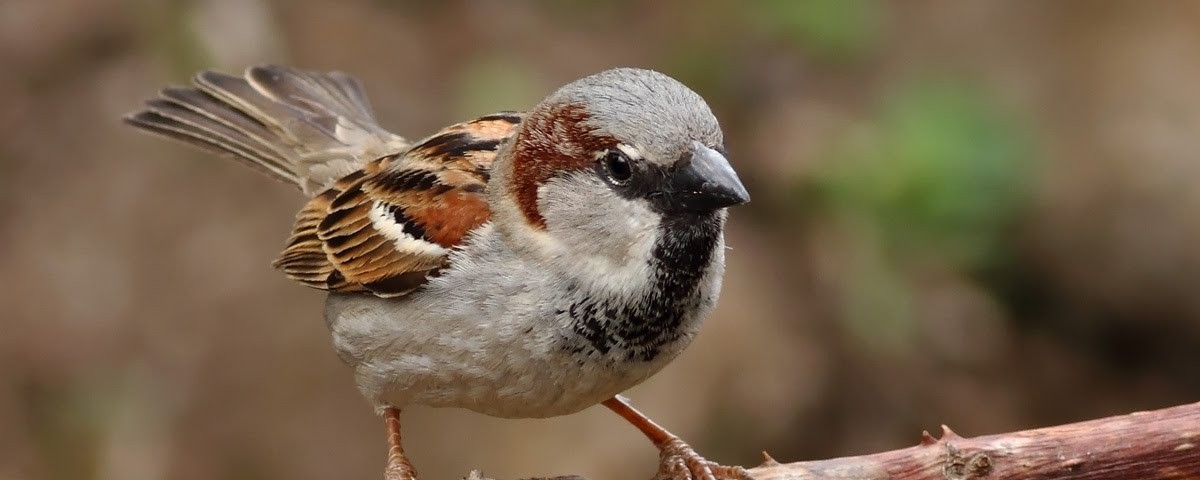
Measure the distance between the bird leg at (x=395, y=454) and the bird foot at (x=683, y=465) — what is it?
54 centimetres

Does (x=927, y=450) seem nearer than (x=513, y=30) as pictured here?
Yes

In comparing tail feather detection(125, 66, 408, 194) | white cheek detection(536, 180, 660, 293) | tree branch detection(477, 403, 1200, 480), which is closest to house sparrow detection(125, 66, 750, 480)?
white cheek detection(536, 180, 660, 293)

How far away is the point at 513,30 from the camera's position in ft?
18.0

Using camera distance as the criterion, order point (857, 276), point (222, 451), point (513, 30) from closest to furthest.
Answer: point (222, 451)
point (857, 276)
point (513, 30)

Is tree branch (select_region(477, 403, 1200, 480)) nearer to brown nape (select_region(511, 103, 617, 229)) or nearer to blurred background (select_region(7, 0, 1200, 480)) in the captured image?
brown nape (select_region(511, 103, 617, 229))

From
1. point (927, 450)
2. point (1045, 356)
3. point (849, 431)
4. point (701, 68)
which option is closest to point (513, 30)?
point (701, 68)

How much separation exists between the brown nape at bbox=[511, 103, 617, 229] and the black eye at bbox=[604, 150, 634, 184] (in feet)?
0.05

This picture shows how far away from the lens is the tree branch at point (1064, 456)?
2.25 m

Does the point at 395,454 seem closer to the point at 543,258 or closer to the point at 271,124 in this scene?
the point at 543,258

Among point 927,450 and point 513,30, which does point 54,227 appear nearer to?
point 513,30

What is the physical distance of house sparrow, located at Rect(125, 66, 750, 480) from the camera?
2223 mm

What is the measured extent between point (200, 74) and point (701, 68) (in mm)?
2170

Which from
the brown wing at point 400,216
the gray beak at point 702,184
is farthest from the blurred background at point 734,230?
the gray beak at point 702,184

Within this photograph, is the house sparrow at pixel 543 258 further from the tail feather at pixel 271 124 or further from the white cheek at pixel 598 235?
the tail feather at pixel 271 124
